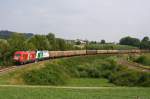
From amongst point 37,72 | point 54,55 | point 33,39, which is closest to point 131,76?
point 37,72

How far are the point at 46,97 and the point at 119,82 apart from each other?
37.9m

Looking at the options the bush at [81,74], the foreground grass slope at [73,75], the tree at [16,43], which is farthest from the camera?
the tree at [16,43]

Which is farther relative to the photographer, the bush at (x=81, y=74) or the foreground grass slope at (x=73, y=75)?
the bush at (x=81, y=74)

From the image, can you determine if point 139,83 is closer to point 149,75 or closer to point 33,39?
point 149,75

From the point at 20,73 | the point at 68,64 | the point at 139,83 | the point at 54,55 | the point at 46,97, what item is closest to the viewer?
the point at 46,97

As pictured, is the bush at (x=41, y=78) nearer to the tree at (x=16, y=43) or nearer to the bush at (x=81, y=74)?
the bush at (x=81, y=74)

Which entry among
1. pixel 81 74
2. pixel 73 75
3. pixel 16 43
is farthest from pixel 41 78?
pixel 81 74

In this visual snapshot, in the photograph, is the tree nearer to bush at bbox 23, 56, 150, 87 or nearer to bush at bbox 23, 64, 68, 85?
bush at bbox 23, 56, 150, 87

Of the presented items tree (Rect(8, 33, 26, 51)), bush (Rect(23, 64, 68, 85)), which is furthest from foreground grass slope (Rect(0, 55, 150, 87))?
tree (Rect(8, 33, 26, 51))

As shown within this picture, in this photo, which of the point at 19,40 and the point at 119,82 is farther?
the point at 19,40

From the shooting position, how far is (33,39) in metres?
105

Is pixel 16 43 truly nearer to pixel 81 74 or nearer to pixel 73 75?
pixel 73 75

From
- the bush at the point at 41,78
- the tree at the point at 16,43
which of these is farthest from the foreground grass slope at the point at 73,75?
the tree at the point at 16,43

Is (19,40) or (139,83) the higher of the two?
(19,40)
